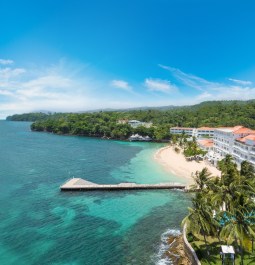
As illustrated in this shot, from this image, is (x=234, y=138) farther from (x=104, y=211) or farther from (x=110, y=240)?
(x=110, y=240)

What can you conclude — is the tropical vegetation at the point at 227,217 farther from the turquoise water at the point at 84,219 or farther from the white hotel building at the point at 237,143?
the white hotel building at the point at 237,143

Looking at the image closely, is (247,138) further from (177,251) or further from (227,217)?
(177,251)

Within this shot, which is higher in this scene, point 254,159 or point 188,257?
point 254,159

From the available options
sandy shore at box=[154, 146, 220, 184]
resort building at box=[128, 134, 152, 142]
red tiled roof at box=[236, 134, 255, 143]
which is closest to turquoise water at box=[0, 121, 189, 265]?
sandy shore at box=[154, 146, 220, 184]

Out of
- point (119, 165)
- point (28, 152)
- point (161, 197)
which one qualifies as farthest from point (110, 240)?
point (28, 152)

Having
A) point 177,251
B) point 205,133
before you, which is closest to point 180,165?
point 177,251

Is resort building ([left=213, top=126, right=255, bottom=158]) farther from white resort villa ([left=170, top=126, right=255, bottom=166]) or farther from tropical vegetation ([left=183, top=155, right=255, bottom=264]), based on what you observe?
tropical vegetation ([left=183, top=155, right=255, bottom=264])
